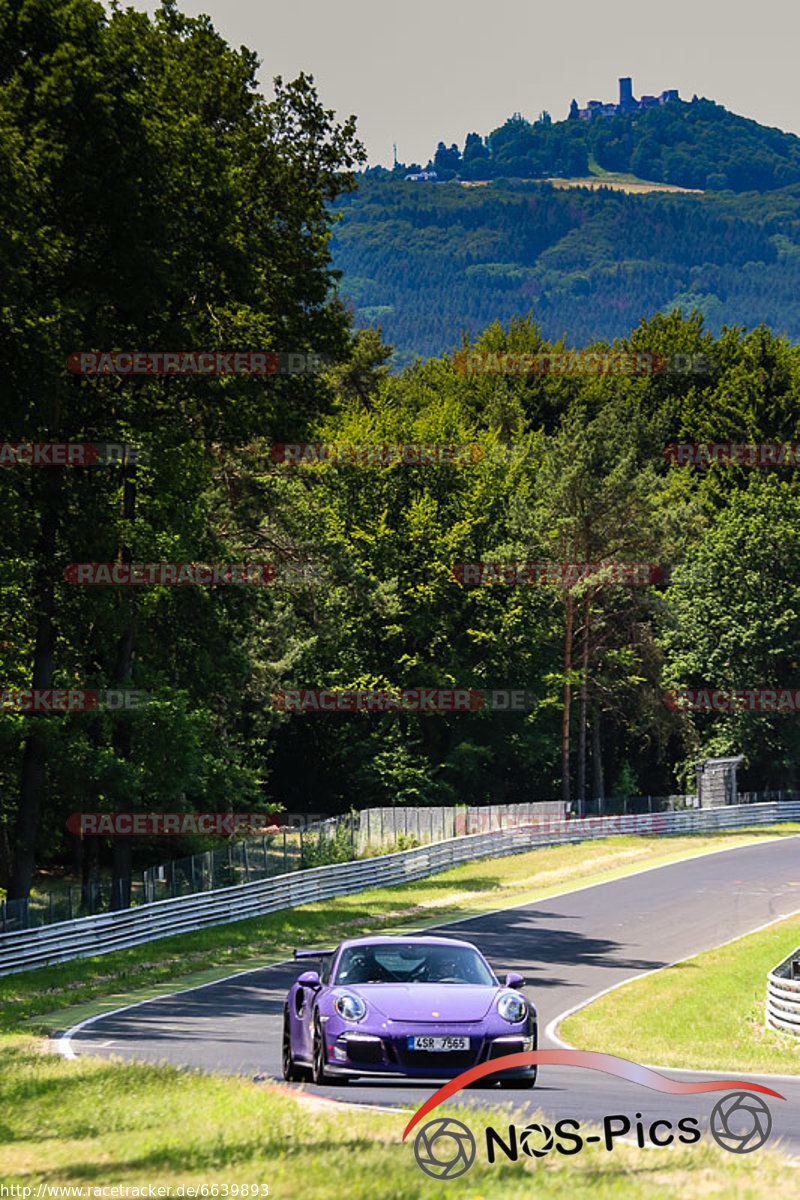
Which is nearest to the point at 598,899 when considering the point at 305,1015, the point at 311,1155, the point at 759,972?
the point at 759,972

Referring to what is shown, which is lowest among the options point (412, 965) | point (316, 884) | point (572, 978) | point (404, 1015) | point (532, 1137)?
point (572, 978)

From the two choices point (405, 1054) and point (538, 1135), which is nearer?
point (538, 1135)

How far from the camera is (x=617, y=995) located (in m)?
26.8

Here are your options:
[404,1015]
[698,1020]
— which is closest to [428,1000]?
[404,1015]

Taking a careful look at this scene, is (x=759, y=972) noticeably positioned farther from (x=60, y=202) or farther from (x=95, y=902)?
(x=60, y=202)

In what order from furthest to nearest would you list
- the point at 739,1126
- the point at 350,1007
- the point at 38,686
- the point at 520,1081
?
the point at 38,686 → the point at 520,1081 → the point at 350,1007 → the point at 739,1126

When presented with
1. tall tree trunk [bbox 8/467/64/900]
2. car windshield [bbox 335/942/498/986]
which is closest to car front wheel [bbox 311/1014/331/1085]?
car windshield [bbox 335/942/498/986]

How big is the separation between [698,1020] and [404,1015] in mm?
14227

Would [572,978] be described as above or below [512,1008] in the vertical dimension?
below

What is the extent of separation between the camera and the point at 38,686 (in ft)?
109

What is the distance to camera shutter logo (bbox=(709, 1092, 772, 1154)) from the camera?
10.2 meters

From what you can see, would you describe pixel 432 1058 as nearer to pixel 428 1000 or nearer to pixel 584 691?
pixel 428 1000

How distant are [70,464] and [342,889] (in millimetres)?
17188

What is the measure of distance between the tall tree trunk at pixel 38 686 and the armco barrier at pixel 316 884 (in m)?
2.47
